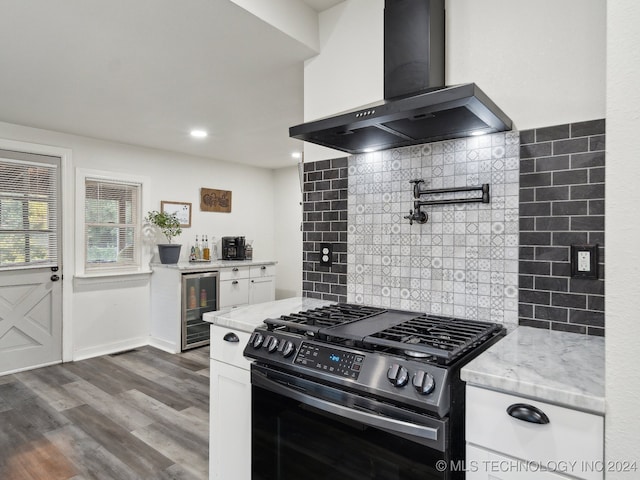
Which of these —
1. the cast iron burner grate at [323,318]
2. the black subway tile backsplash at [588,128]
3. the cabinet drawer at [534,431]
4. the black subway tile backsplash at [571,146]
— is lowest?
the cabinet drawer at [534,431]

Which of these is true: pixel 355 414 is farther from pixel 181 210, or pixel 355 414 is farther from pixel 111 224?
pixel 181 210

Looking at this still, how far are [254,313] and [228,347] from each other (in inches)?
8.2

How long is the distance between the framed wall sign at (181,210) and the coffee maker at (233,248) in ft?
1.85

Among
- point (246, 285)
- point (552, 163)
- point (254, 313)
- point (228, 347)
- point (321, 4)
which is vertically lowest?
point (246, 285)

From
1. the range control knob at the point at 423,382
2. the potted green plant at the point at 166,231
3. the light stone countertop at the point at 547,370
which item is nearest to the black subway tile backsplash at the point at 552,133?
the light stone countertop at the point at 547,370

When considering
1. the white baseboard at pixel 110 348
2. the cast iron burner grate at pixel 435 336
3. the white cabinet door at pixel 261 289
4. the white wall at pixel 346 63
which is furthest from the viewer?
the white cabinet door at pixel 261 289

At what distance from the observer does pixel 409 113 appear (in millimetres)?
1428

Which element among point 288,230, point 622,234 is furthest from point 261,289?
point 622,234

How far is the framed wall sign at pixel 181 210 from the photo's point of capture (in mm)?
4859

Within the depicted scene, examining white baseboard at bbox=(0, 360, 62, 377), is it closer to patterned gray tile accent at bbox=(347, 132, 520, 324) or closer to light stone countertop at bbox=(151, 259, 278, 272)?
light stone countertop at bbox=(151, 259, 278, 272)

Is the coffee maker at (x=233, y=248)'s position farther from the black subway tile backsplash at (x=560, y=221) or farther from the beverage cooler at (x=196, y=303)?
the black subway tile backsplash at (x=560, y=221)

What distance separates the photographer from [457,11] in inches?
70.1

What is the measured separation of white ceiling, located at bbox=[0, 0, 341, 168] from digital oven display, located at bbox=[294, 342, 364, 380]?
150 centimetres

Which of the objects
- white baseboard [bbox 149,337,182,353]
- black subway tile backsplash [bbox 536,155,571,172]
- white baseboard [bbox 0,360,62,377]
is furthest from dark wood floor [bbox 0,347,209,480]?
black subway tile backsplash [bbox 536,155,571,172]
